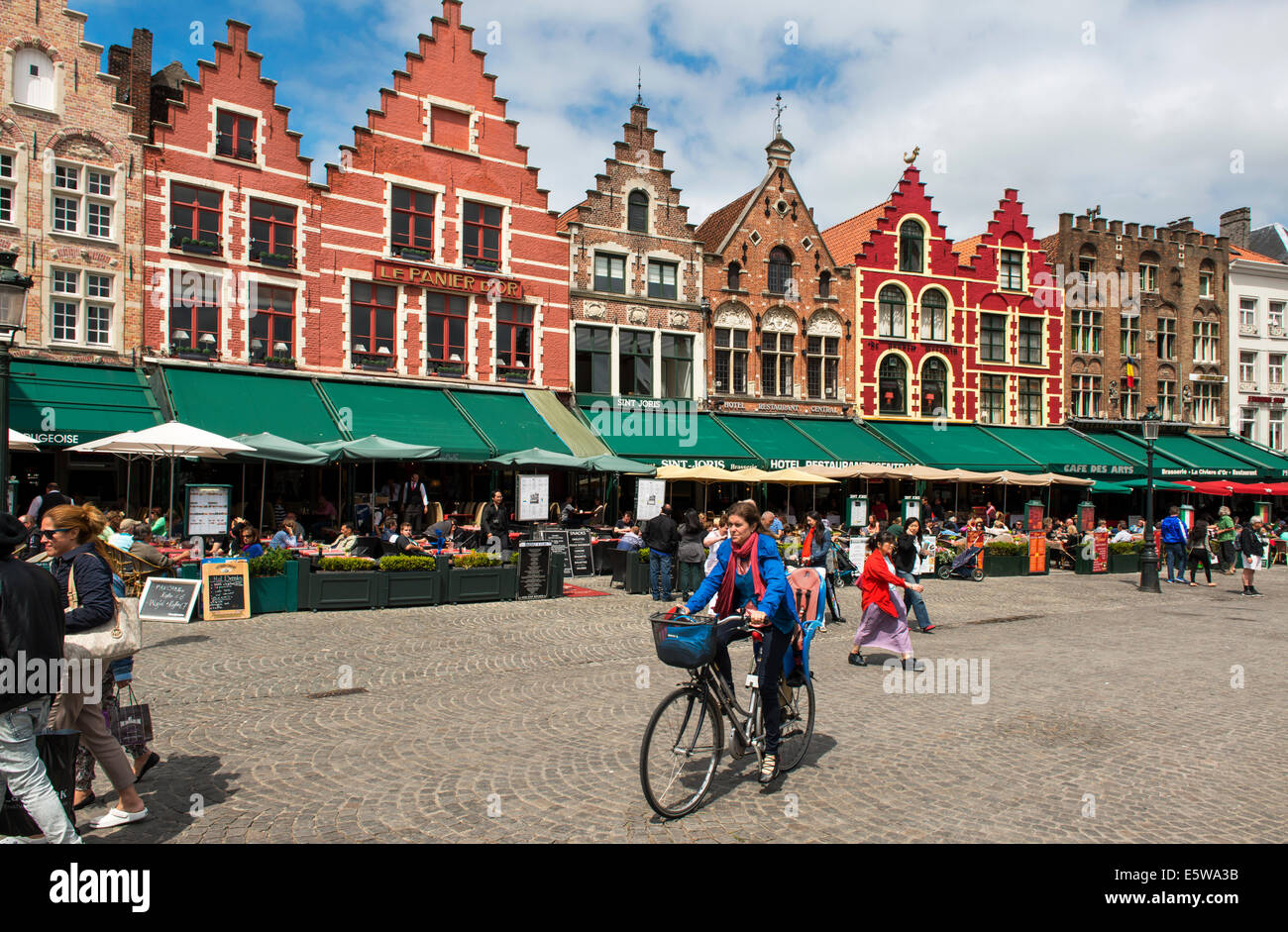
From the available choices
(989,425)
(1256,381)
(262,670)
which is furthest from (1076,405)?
(262,670)

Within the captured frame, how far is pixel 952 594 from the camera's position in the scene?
55.8 feet

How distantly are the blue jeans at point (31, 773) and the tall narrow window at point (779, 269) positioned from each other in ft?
88.6

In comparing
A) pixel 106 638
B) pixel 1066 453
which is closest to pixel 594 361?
pixel 1066 453

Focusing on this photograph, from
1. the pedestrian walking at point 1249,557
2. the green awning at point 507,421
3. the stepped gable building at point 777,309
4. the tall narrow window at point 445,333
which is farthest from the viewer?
the stepped gable building at point 777,309

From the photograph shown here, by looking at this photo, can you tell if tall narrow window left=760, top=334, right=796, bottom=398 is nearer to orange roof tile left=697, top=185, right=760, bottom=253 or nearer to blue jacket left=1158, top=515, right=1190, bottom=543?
orange roof tile left=697, top=185, right=760, bottom=253

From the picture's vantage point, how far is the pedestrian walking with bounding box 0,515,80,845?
3.78 metres

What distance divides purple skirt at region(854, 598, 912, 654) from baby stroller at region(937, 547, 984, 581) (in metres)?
10.6

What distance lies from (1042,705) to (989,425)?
2652 centimetres

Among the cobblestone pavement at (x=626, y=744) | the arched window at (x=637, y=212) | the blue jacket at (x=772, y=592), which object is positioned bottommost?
the cobblestone pavement at (x=626, y=744)

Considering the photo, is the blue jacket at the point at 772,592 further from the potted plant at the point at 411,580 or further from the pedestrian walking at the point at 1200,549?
the pedestrian walking at the point at 1200,549

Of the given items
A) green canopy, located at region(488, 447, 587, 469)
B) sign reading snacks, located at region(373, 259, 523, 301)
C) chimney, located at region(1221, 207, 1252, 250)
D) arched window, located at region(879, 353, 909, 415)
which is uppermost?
chimney, located at region(1221, 207, 1252, 250)

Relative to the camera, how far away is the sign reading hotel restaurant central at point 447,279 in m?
22.8

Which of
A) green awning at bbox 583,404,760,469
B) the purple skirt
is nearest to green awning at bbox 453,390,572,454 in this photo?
green awning at bbox 583,404,760,469

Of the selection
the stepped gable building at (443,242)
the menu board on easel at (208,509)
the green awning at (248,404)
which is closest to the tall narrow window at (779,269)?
the stepped gable building at (443,242)
